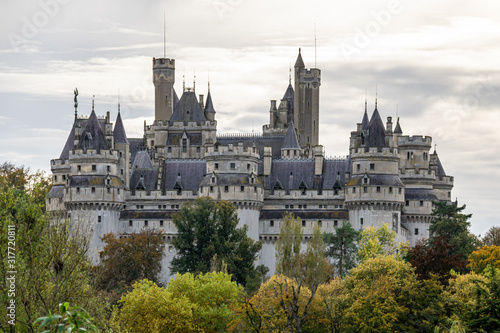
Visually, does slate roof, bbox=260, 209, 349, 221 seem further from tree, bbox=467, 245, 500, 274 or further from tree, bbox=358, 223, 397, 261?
tree, bbox=467, 245, 500, 274

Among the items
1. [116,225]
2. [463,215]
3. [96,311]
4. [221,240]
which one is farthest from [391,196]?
[96,311]

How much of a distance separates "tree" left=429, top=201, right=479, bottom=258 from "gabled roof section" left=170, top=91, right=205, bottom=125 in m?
31.0

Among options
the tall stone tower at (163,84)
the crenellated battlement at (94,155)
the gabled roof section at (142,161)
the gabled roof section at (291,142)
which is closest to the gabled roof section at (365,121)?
the gabled roof section at (291,142)

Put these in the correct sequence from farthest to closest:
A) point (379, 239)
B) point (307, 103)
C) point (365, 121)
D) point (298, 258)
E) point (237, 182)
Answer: point (307, 103), point (365, 121), point (237, 182), point (379, 239), point (298, 258)

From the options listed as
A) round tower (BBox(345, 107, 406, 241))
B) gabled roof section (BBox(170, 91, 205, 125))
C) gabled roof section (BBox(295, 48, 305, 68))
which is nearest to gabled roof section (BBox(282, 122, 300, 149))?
gabled roof section (BBox(170, 91, 205, 125))

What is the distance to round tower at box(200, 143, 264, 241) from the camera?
99250 millimetres

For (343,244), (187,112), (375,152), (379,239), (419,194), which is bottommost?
(343,244)

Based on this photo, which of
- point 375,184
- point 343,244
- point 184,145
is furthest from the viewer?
point 184,145

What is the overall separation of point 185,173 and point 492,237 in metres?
33.5

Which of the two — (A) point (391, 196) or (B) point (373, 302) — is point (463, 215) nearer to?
(A) point (391, 196)

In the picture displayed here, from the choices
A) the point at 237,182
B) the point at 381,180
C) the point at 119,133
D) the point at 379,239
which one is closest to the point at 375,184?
the point at 381,180

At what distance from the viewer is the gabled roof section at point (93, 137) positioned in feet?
328

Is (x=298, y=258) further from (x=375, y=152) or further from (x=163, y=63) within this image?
(x=163, y=63)

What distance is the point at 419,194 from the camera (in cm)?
10494
